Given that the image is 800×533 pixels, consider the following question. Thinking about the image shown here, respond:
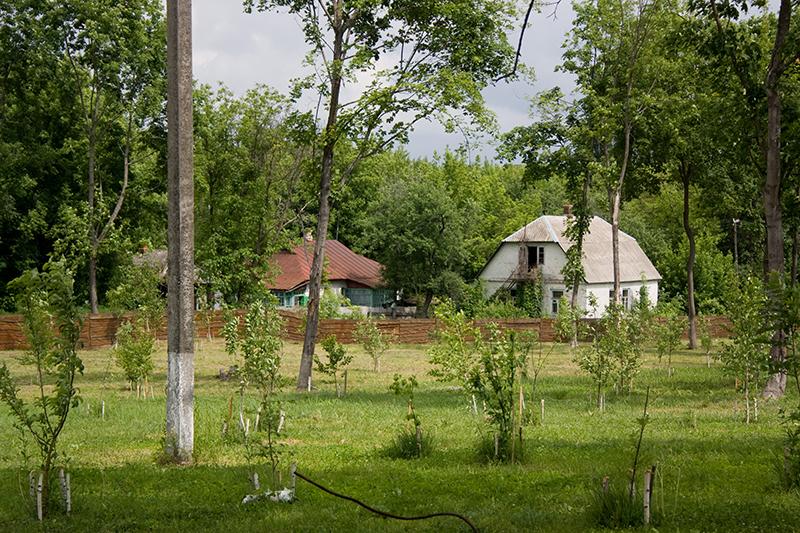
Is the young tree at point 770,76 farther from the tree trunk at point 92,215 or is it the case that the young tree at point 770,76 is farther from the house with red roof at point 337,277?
the house with red roof at point 337,277

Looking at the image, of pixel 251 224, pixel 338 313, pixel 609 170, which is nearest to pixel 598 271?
pixel 338 313

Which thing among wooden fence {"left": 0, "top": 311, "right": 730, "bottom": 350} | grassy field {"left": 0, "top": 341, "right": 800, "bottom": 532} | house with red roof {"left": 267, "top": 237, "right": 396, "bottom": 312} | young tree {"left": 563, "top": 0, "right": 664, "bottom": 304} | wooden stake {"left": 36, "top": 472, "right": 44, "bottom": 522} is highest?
young tree {"left": 563, "top": 0, "right": 664, "bottom": 304}

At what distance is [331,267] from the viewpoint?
203 feet

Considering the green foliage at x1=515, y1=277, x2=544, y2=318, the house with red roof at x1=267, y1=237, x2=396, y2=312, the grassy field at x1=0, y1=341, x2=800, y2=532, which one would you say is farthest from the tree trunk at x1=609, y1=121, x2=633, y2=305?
the house with red roof at x1=267, y1=237, x2=396, y2=312

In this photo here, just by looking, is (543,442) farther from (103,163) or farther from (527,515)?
(103,163)

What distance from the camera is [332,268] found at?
6212 centimetres

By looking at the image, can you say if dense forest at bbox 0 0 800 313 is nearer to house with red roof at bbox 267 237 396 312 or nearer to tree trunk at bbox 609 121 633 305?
tree trunk at bbox 609 121 633 305

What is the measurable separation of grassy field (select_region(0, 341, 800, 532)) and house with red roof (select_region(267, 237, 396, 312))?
131 ft

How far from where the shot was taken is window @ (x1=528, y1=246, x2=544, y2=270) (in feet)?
188

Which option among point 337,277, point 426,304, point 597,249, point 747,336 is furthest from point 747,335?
point 337,277

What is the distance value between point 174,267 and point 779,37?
13.6 metres

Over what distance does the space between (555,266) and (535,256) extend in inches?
58.0

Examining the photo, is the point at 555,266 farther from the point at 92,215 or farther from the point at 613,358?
the point at 613,358

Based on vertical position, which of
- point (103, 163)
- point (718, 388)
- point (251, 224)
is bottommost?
point (718, 388)
